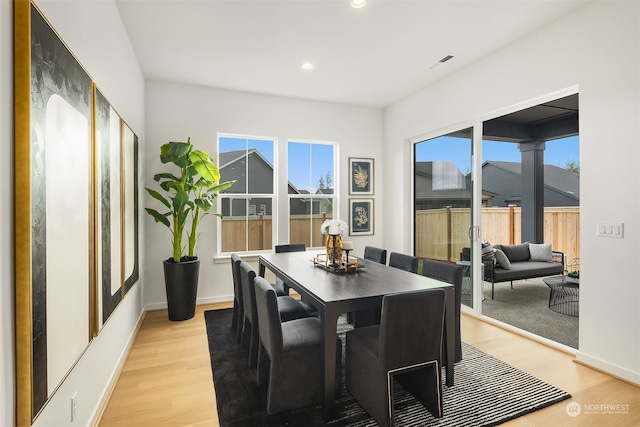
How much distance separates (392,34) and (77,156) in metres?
2.85

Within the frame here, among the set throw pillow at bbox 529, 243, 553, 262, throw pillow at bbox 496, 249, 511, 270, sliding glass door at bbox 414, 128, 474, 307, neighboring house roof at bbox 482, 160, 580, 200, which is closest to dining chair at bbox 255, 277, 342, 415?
sliding glass door at bbox 414, 128, 474, 307

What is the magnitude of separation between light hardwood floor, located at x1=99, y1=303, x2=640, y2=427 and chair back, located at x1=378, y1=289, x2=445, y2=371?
2.31ft

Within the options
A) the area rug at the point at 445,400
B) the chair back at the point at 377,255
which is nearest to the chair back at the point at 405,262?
the chair back at the point at 377,255

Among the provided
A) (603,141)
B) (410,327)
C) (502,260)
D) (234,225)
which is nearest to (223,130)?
(234,225)

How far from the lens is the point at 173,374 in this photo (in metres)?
2.60

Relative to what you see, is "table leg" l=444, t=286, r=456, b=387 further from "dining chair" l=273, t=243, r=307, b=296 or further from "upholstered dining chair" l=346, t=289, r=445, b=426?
"dining chair" l=273, t=243, r=307, b=296

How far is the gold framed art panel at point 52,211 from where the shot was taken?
3.71 ft

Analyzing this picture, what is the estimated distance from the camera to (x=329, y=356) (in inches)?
77.8

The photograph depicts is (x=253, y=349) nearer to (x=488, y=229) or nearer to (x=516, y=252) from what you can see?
(x=516, y=252)

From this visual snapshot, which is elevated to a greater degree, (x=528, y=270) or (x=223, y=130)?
(x=223, y=130)

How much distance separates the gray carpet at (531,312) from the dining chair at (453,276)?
1304mm

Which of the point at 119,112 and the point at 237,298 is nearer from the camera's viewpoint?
the point at 119,112

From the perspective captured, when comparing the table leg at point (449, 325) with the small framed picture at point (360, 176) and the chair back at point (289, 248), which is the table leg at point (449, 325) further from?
the small framed picture at point (360, 176)

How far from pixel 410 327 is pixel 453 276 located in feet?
2.99
